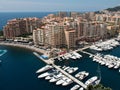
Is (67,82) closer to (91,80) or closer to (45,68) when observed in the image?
(91,80)

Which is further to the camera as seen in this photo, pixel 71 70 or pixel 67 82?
pixel 71 70

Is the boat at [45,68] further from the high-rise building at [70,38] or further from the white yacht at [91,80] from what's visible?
the high-rise building at [70,38]

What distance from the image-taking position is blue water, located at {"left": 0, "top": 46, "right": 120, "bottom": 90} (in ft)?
109

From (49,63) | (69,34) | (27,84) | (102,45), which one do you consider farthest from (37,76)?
(102,45)

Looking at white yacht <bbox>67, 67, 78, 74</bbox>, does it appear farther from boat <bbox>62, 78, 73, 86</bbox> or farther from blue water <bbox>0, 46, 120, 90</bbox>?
boat <bbox>62, 78, 73, 86</bbox>

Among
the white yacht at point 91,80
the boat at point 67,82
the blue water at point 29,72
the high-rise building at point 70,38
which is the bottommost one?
the blue water at point 29,72

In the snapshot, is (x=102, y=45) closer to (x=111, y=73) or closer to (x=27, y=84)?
(x=111, y=73)

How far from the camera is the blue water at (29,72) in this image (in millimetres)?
33094

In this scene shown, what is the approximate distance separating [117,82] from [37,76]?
46.1 feet

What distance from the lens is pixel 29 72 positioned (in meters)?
39.2

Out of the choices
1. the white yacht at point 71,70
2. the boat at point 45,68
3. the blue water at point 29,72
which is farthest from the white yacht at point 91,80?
the boat at point 45,68

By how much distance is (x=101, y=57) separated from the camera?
151ft

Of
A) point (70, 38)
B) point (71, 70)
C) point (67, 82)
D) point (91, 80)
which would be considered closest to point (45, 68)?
point (71, 70)

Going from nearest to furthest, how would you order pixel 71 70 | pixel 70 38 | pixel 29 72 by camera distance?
pixel 71 70 < pixel 29 72 < pixel 70 38
